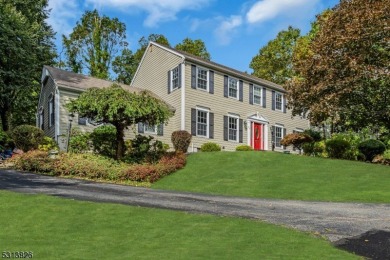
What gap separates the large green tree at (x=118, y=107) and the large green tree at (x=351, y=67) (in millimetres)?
8220

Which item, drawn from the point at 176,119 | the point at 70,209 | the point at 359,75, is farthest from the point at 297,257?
the point at 176,119

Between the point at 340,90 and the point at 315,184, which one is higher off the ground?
the point at 340,90

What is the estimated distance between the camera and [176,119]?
28.8 meters

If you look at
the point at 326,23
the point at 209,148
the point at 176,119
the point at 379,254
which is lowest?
the point at 379,254

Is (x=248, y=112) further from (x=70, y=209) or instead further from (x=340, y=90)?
(x=70, y=209)

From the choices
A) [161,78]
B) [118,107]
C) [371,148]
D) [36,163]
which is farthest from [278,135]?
[36,163]

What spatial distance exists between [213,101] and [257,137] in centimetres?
503

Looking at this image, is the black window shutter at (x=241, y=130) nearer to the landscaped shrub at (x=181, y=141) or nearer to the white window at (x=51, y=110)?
the landscaped shrub at (x=181, y=141)

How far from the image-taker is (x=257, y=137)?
32.6 meters

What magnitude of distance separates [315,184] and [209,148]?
1077 cm

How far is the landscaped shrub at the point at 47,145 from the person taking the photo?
23.3 metres

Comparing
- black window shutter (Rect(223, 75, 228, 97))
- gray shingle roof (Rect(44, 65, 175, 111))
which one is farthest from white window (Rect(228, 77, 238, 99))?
gray shingle roof (Rect(44, 65, 175, 111))

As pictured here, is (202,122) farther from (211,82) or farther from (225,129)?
(211,82)

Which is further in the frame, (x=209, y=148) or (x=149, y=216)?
(x=209, y=148)
